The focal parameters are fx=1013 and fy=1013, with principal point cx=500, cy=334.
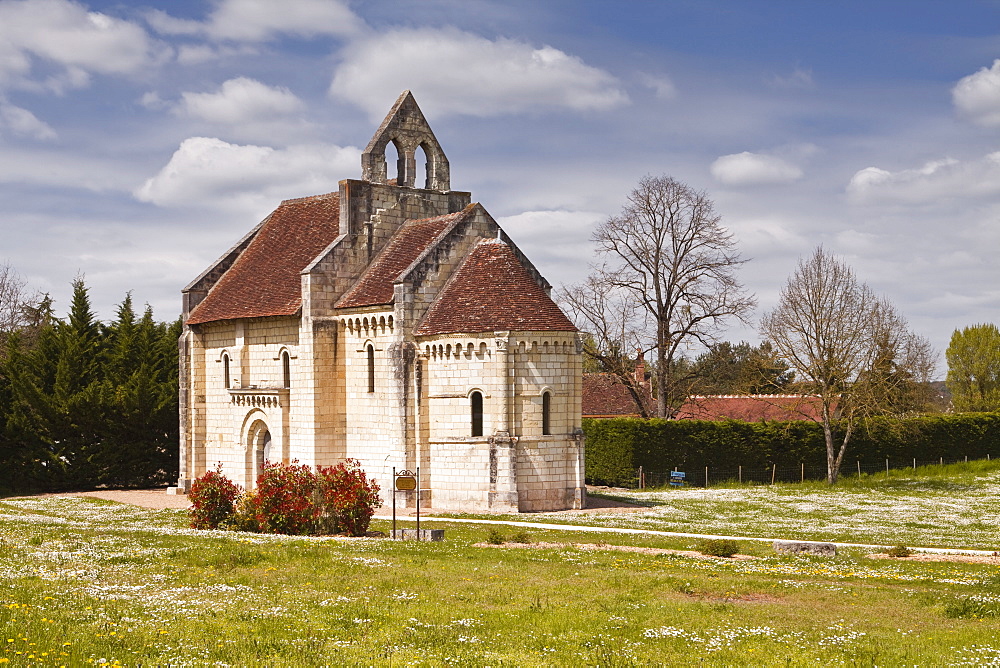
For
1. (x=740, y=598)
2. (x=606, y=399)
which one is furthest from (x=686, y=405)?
(x=740, y=598)

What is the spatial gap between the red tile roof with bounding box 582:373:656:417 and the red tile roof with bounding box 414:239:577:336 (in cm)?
2880

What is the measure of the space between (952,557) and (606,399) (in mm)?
44133

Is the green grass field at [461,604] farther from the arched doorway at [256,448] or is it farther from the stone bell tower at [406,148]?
the stone bell tower at [406,148]

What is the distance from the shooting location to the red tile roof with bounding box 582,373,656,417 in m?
66.6

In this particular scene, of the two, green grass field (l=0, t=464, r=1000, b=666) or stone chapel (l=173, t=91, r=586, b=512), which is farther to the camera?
stone chapel (l=173, t=91, r=586, b=512)

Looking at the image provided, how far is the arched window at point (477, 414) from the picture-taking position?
36.2 meters

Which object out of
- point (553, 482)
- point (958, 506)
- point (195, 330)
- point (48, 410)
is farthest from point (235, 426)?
point (958, 506)

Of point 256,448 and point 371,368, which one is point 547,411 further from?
point 256,448

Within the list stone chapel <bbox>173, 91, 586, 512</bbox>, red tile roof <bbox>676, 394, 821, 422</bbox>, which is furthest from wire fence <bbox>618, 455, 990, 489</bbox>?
stone chapel <bbox>173, 91, 586, 512</bbox>

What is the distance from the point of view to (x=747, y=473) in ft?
166

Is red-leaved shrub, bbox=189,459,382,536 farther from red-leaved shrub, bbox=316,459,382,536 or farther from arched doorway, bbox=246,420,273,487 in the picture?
arched doorway, bbox=246,420,273,487

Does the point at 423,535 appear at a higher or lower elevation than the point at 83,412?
lower

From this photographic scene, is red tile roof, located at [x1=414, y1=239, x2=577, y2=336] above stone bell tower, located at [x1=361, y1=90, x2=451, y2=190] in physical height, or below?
below

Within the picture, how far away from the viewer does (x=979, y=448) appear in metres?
59.3
